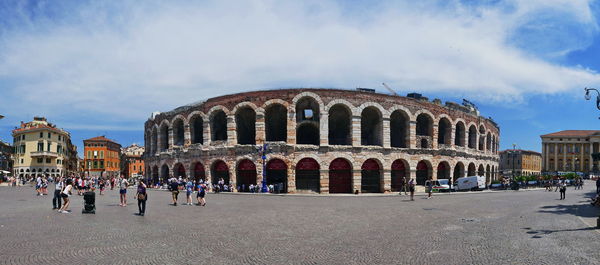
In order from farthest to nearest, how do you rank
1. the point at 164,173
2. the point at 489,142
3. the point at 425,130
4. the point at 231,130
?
the point at 489,142 → the point at 164,173 → the point at 425,130 → the point at 231,130

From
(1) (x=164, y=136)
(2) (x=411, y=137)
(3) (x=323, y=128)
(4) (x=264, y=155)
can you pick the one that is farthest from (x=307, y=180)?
(1) (x=164, y=136)

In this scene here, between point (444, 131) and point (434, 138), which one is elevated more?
point (444, 131)

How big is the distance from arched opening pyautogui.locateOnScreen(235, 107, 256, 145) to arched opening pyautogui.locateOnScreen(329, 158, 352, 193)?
10166 mm

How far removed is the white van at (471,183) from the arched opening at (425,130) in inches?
198

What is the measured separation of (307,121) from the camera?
3541cm

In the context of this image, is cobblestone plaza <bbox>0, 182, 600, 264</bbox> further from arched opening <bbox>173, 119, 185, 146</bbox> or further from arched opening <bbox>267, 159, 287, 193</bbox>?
arched opening <bbox>173, 119, 185, 146</bbox>

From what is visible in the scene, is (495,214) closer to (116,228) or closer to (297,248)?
(297,248)

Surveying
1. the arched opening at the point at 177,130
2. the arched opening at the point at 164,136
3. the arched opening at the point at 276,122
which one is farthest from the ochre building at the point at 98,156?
the arched opening at the point at 276,122

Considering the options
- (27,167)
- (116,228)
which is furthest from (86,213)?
(27,167)

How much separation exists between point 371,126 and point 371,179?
6138mm

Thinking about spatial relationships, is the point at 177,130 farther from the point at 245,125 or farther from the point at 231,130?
the point at 231,130

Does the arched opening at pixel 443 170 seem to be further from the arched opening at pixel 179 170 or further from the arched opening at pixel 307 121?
the arched opening at pixel 179 170

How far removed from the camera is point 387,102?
35656 mm

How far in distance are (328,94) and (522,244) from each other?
25.7m
